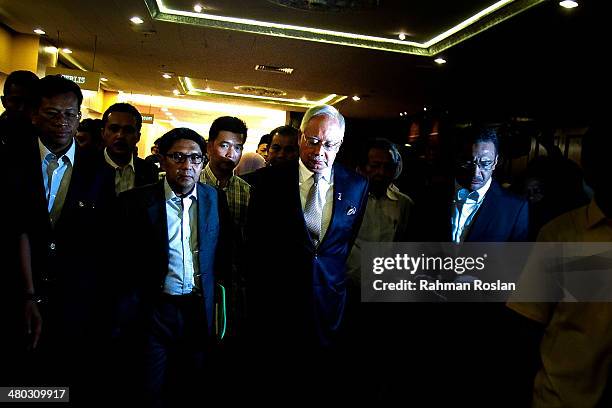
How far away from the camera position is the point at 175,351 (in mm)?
2033

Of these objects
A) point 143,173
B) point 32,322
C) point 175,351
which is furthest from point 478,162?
point 143,173

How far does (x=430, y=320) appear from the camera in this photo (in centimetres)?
192

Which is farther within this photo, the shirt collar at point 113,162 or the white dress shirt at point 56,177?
the shirt collar at point 113,162

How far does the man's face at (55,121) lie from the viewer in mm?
2010

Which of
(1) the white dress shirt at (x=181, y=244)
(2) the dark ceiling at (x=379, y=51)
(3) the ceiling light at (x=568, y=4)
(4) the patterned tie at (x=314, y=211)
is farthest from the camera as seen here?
(2) the dark ceiling at (x=379, y=51)

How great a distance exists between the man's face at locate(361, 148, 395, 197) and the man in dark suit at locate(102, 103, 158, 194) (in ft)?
4.91

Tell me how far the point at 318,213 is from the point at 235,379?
52.1 inches

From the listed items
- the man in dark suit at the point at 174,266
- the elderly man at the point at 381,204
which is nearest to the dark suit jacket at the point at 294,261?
the man in dark suit at the point at 174,266

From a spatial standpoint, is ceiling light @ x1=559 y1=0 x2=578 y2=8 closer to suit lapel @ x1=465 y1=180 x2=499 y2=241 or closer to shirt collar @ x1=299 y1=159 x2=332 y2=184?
suit lapel @ x1=465 y1=180 x2=499 y2=241

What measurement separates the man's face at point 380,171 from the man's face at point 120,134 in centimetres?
163

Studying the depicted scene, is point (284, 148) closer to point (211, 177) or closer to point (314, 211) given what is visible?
point (211, 177)

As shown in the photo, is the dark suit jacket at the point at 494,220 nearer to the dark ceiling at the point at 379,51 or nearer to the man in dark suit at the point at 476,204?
the man in dark suit at the point at 476,204

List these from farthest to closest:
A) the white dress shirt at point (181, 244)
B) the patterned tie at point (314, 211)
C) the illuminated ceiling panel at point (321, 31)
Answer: the illuminated ceiling panel at point (321, 31) → the white dress shirt at point (181, 244) → the patterned tie at point (314, 211)

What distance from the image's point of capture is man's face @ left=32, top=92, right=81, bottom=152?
2.01m
